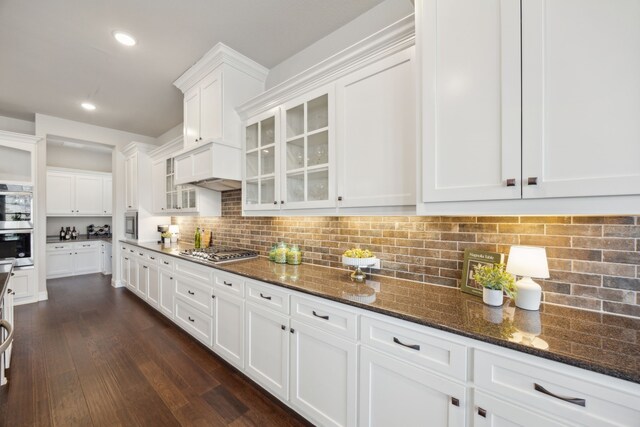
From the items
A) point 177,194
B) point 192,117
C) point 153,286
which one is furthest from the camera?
point 177,194

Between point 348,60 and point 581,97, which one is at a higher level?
point 348,60

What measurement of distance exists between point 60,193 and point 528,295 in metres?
7.76

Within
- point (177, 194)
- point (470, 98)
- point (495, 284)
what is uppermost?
point (470, 98)

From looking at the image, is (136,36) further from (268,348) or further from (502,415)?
(502,415)

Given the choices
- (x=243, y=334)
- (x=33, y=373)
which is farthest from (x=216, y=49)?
(x=33, y=373)

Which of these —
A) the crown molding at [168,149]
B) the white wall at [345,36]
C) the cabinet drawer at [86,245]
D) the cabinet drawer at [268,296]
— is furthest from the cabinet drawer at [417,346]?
the cabinet drawer at [86,245]

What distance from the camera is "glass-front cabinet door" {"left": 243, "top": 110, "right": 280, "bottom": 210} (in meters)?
2.32

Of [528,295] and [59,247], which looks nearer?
[528,295]

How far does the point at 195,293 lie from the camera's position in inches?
103

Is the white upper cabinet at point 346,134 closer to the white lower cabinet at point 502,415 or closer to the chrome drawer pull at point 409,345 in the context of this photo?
the chrome drawer pull at point 409,345

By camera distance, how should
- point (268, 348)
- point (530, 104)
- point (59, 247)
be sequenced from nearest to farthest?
point (530, 104)
point (268, 348)
point (59, 247)

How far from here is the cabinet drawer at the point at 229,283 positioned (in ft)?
6.77

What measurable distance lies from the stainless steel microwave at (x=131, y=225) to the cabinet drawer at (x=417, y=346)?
4.46 metres

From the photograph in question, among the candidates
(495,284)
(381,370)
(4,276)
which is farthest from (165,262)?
(495,284)
